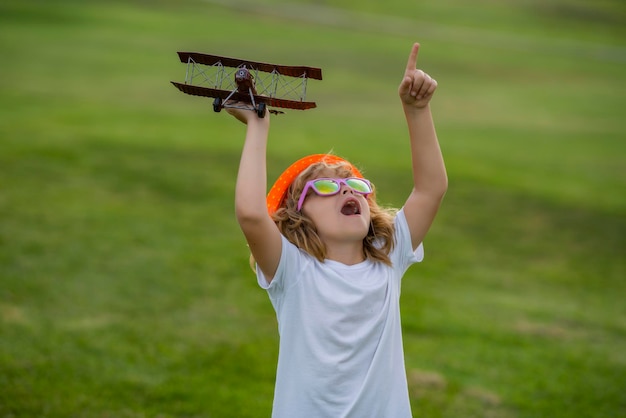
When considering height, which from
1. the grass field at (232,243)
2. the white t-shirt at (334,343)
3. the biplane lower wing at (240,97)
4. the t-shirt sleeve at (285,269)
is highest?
the biplane lower wing at (240,97)

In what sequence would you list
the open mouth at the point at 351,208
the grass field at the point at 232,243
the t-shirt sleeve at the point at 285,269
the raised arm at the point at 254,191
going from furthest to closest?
the grass field at the point at 232,243, the open mouth at the point at 351,208, the t-shirt sleeve at the point at 285,269, the raised arm at the point at 254,191

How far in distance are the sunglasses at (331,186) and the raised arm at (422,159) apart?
0.64ft

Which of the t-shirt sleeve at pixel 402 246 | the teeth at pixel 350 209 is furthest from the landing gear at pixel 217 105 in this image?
the t-shirt sleeve at pixel 402 246

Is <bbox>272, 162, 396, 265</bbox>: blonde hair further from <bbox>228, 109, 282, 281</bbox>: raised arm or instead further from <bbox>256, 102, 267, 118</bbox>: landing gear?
<bbox>256, 102, 267, 118</bbox>: landing gear

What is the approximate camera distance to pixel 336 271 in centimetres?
283

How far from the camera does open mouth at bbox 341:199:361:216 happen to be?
2902 mm

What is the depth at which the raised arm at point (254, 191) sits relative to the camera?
2.62m

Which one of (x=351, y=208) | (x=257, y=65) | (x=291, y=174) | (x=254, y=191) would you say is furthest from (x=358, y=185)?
(x=257, y=65)

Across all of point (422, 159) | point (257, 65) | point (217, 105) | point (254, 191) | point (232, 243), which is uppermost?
point (257, 65)

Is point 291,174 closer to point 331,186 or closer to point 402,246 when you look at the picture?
point 331,186

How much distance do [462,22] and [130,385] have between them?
38439mm

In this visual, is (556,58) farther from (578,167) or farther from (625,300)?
(625,300)

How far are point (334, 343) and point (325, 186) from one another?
0.57 meters

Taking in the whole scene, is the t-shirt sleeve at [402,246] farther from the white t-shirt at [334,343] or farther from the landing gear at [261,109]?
the landing gear at [261,109]
